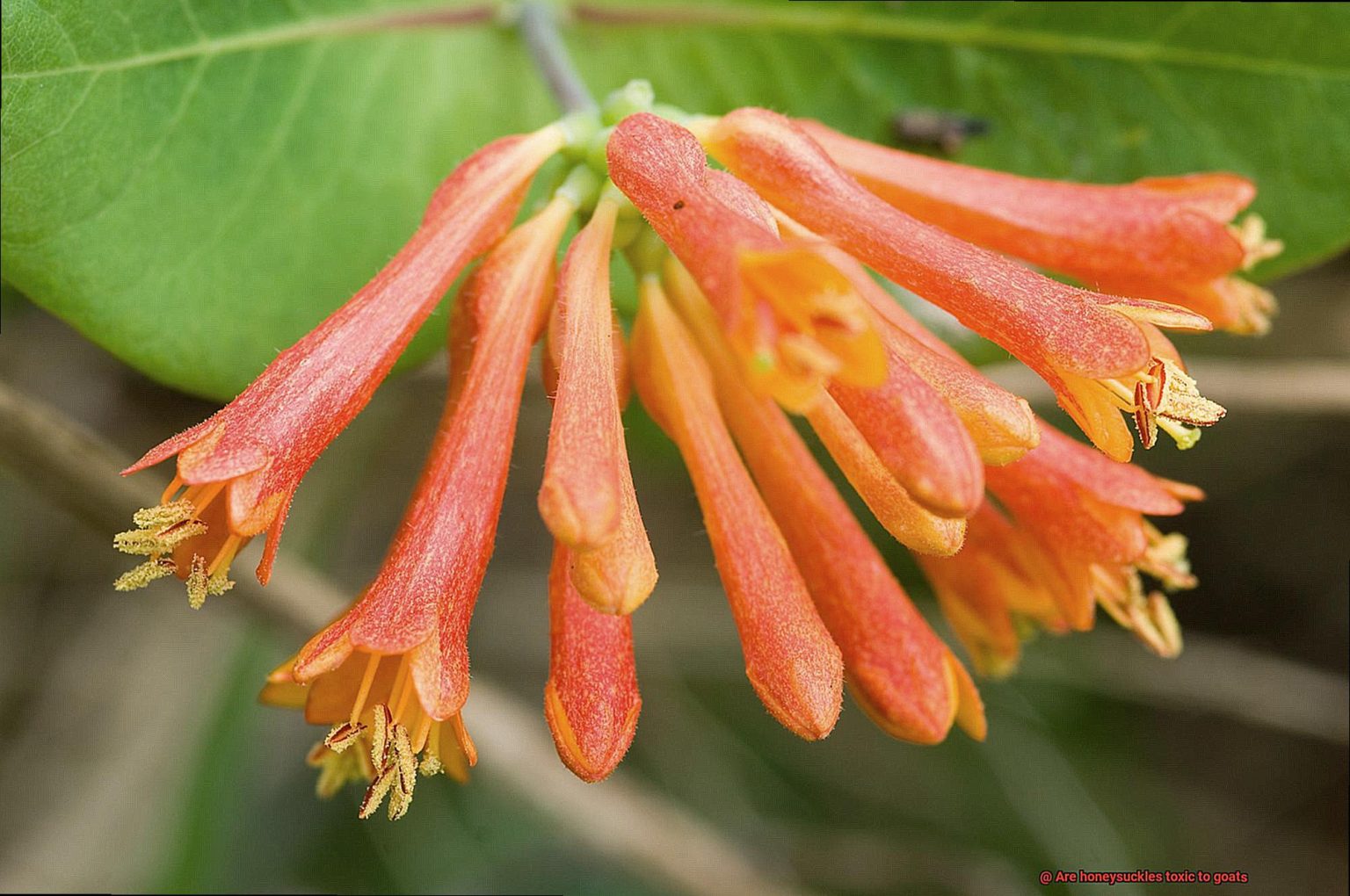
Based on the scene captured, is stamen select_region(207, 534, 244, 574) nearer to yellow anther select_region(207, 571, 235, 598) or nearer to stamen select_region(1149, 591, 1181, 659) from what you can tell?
yellow anther select_region(207, 571, 235, 598)

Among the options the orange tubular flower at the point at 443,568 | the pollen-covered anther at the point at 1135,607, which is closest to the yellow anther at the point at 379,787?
the orange tubular flower at the point at 443,568

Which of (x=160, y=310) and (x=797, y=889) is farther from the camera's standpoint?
(x=797, y=889)

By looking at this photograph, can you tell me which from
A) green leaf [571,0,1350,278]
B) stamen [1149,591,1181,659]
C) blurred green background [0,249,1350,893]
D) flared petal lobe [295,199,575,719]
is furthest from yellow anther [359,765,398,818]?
green leaf [571,0,1350,278]

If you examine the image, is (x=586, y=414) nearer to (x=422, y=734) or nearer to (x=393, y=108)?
(x=422, y=734)

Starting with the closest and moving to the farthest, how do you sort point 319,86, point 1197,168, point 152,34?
point 152,34 < point 319,86 < point 1197,168

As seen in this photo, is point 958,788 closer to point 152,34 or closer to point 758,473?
point 758,473

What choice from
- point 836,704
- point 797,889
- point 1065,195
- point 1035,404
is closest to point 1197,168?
point 1065,195
